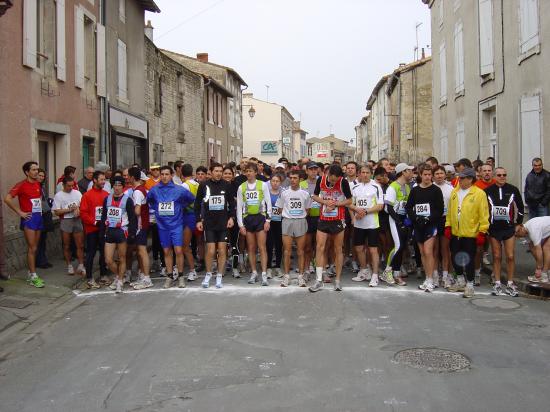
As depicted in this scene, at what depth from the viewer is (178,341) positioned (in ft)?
20.1

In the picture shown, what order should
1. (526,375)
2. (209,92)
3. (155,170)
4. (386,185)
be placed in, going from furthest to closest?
1. (209,92)
2. (155,170)
3. (386,185)
4. (526,375)

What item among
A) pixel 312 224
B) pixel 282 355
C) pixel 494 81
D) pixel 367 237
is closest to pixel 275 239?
pixel 312 224

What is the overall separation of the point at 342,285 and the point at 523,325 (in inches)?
122

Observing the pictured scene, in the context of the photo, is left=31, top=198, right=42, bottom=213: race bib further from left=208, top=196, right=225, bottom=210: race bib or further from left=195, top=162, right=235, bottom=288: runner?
left=208, top=196, right=225, bottom=210: race bib

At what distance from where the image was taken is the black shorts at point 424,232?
8.80m

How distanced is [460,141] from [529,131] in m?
6.67

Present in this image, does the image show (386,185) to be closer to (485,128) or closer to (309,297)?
(309,297)

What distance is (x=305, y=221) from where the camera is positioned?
9422mm

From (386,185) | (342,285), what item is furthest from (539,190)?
(342,285)

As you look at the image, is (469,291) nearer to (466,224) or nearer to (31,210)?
(466,224)

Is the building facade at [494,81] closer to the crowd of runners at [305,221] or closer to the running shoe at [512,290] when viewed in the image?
the crowd of runners at [305,221]

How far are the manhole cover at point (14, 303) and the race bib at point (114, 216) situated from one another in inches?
65.5

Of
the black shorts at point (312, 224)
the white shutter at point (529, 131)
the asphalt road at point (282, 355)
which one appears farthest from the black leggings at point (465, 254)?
the white shutter at point (529, 131)

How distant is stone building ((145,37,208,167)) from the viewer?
71.2ft
